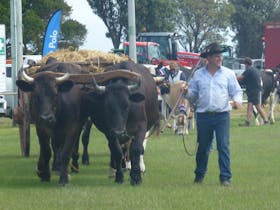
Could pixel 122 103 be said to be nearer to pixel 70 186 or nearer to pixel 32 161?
pixel 70 186

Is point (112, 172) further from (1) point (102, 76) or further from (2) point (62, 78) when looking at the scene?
(2) point (62, 78)

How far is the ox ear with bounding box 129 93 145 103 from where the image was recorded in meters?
14.5

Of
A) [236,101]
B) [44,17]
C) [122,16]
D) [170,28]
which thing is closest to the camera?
[236,101]

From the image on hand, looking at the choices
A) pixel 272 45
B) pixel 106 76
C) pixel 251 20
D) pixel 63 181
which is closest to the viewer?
pixel 63 181

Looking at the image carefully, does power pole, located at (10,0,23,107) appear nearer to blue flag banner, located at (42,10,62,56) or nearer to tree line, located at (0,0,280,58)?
blue flag banner, located at (42,10,62,56)

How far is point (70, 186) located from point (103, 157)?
5331 mm

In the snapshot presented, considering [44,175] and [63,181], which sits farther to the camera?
[44,175]

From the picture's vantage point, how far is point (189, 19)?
4016 inches

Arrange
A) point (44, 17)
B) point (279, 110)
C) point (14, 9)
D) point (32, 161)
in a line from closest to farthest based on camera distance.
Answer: point (32, 161)
point (14, 9)
point (279, 110)
point (44, 17)

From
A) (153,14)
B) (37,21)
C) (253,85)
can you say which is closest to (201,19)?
(153,14)

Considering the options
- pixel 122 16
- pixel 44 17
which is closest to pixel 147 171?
pixel 44 17

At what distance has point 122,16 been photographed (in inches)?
3221

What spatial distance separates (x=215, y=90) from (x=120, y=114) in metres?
1.51

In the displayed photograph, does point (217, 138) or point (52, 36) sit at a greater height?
point (52, 36)
